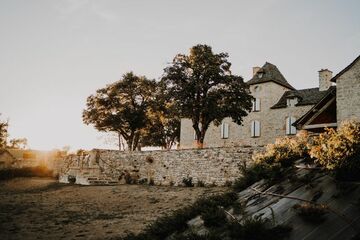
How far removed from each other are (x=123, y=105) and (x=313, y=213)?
116 ft

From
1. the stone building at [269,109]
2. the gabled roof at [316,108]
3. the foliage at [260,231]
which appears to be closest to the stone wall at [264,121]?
the stone building at [269,109]

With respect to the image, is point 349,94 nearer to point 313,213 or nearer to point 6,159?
point 313,213

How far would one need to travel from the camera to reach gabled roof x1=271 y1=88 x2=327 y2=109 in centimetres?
3278

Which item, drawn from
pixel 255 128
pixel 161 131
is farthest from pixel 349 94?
pixel 161 131

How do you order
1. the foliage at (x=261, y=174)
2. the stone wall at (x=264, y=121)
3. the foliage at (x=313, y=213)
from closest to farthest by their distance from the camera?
the foliage at (x=313, y=213) < the foliage at (x=261, y=174) < the stone wall at (x=264, y=121)

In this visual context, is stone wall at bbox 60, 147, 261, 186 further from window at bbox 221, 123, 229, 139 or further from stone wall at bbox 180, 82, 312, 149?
window at bbox 221, 123, 229, 139

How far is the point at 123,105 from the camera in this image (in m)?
38.8

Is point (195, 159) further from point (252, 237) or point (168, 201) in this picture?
point (252, 237)

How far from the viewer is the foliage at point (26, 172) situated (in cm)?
2945

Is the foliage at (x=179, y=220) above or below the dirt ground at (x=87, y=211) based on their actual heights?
above

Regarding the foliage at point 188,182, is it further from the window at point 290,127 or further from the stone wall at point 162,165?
the window at point 290,127

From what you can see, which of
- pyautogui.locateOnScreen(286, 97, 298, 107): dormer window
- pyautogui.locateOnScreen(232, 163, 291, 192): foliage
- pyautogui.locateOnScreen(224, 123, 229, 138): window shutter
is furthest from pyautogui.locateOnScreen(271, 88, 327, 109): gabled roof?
pyautogui.locateOnScreen(232, 163, 291, 192): foliage

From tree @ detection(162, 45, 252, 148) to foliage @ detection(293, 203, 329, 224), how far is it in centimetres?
2151

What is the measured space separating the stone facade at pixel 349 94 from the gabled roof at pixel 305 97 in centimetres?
1455
